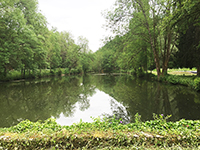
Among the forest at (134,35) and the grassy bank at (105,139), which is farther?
the forest at (134,35)

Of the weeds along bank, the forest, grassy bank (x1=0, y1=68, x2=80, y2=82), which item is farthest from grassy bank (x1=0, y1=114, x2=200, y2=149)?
grassy bank (x1=0, y1=68, x2=80, y2=82)

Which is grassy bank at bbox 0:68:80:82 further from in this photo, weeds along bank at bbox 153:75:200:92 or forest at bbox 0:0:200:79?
weeds along bank at bbox 153:75:200:92

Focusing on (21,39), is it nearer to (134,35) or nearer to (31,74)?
(31,74)

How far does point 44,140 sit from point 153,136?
9.20ft

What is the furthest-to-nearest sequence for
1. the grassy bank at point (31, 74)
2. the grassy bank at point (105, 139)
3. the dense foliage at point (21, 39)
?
the grassy bank at point (31, 74), the dense foliage at point (21, 39), the grassy bank at point (105, 139)

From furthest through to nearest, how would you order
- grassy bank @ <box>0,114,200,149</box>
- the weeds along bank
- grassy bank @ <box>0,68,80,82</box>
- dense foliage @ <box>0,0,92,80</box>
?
grassy bank @ <box>0,68,80,82</box>, dense foliage @ <box>0,0,92,80</box>, the weeds along bank, grassy bank @ <box>0,114,200,149</box>

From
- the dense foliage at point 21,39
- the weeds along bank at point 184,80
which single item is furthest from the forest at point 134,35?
the weeds along bank at point 184,80

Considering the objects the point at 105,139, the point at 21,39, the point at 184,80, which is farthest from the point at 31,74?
the point at 105,139

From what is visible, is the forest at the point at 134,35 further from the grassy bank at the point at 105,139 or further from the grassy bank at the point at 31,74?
the grassy bank at the point at 105,139

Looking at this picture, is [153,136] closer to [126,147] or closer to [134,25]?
[126,147]

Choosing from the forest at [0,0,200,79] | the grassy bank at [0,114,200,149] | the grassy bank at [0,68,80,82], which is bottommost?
the grassy bank at [0,114,200,149]

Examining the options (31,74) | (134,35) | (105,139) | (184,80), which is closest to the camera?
(105,139)

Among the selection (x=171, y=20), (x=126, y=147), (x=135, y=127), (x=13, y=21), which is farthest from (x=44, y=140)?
(x=13, y=21)

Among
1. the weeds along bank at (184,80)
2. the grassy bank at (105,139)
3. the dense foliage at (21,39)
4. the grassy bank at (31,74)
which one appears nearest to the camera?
the grassy bank at (105,139)
